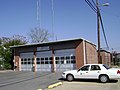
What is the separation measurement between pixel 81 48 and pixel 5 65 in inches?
682

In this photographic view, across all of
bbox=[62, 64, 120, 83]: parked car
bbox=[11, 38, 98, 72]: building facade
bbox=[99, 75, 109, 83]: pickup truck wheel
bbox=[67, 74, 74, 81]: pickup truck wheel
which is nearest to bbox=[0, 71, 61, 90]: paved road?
bbox=[67, 74, 74, 81]: pickup truck wheel

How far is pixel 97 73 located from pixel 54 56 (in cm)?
1542

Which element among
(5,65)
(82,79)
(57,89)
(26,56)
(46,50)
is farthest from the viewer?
(5,65)

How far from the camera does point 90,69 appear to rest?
18.3 m

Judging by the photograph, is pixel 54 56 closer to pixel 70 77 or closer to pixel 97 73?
pixel 70 77

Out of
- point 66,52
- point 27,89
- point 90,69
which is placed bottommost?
point 27,89

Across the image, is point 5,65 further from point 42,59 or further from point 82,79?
point 82,79

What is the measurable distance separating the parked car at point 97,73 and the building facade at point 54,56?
36.5 ft

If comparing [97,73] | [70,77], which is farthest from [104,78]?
[70,77]

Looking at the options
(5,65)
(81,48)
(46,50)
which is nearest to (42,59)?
(46,50)

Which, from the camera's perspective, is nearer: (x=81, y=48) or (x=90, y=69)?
(x=90, y=69)

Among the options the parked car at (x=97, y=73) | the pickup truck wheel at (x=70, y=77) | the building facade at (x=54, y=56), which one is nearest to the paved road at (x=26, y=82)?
the pickup truck wheel at (x=70, y=77)

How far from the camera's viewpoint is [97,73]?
18.0m

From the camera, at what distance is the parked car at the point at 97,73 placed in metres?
17.5
